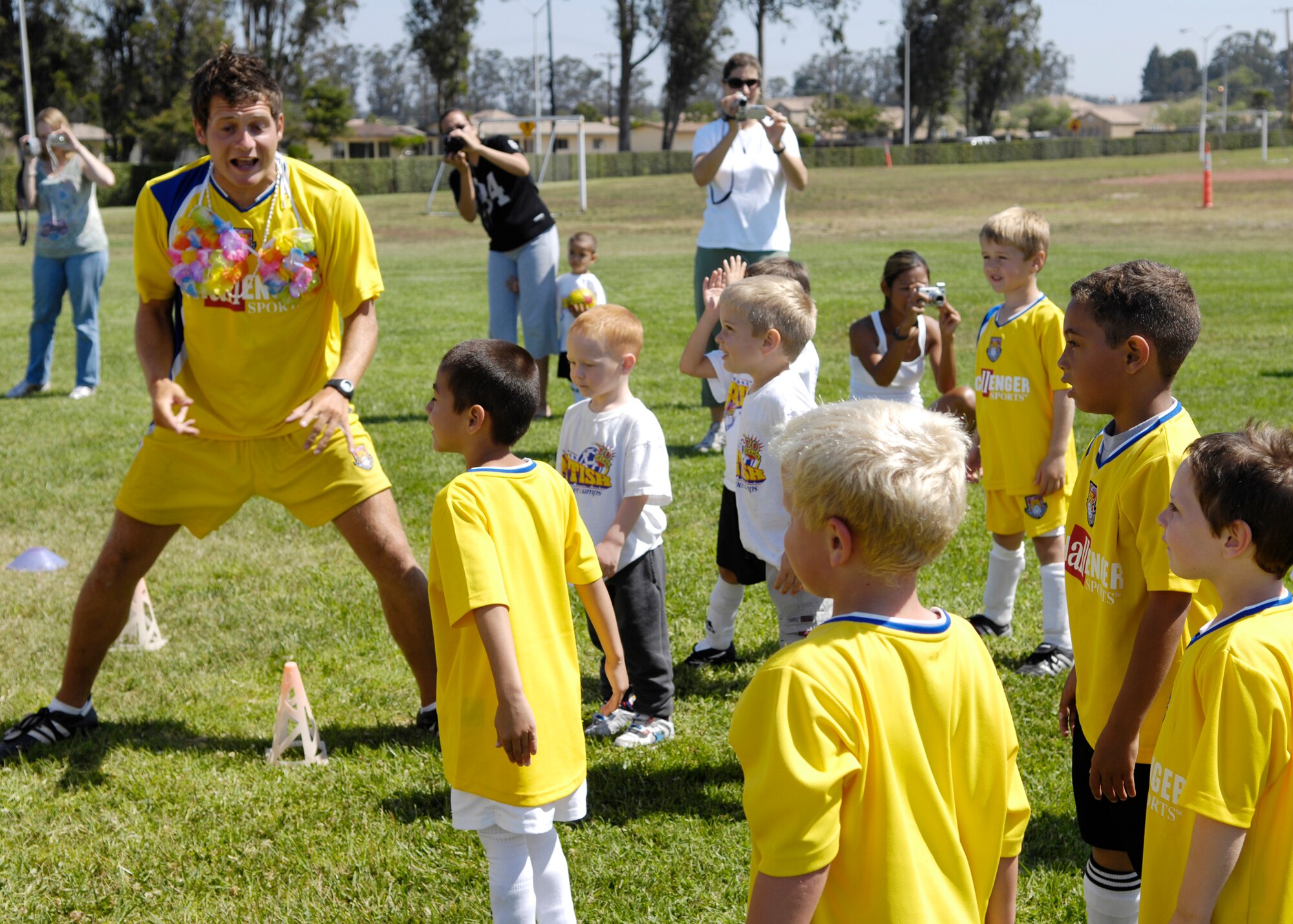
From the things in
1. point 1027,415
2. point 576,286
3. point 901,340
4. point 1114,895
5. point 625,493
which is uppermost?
point 576,286

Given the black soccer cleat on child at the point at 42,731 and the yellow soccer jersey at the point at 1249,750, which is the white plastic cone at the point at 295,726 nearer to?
the black soccer cleat on child at the point at 42,731

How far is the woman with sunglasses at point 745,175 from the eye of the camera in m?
7.76

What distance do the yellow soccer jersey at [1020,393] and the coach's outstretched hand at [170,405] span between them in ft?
9.71

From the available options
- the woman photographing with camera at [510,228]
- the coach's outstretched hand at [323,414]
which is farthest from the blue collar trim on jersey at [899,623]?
the woman photographing with camera at [510,228]

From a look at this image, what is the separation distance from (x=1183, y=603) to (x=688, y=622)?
306cm

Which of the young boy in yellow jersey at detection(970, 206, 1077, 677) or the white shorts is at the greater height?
the young boy in yellow jersey at detection(970, 206, 1077, 677)

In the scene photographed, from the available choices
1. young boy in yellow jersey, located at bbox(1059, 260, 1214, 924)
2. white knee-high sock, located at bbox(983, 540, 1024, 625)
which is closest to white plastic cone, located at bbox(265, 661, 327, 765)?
young boy in yellow jersey, located at bbox(1059, 260, 1214, 924)

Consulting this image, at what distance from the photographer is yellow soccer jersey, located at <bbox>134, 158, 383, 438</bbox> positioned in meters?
4.08

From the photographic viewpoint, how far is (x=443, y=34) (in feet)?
238

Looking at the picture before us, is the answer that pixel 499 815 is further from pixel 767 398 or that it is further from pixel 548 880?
pixel 767 398

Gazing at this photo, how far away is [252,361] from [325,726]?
137 cm

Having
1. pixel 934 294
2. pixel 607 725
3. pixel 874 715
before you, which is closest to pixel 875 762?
pixel 874 715

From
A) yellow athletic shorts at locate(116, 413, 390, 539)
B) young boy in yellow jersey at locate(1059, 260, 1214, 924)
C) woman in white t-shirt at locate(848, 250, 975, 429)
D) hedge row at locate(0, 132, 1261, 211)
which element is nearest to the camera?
young boy in yellow jersey at locate(1059, 260, 1214, 924)

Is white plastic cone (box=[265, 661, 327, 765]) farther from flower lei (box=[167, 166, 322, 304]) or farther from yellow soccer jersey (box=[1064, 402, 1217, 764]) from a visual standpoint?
yellow soccer jersey (box=[1064, 402, 1217, 764])
